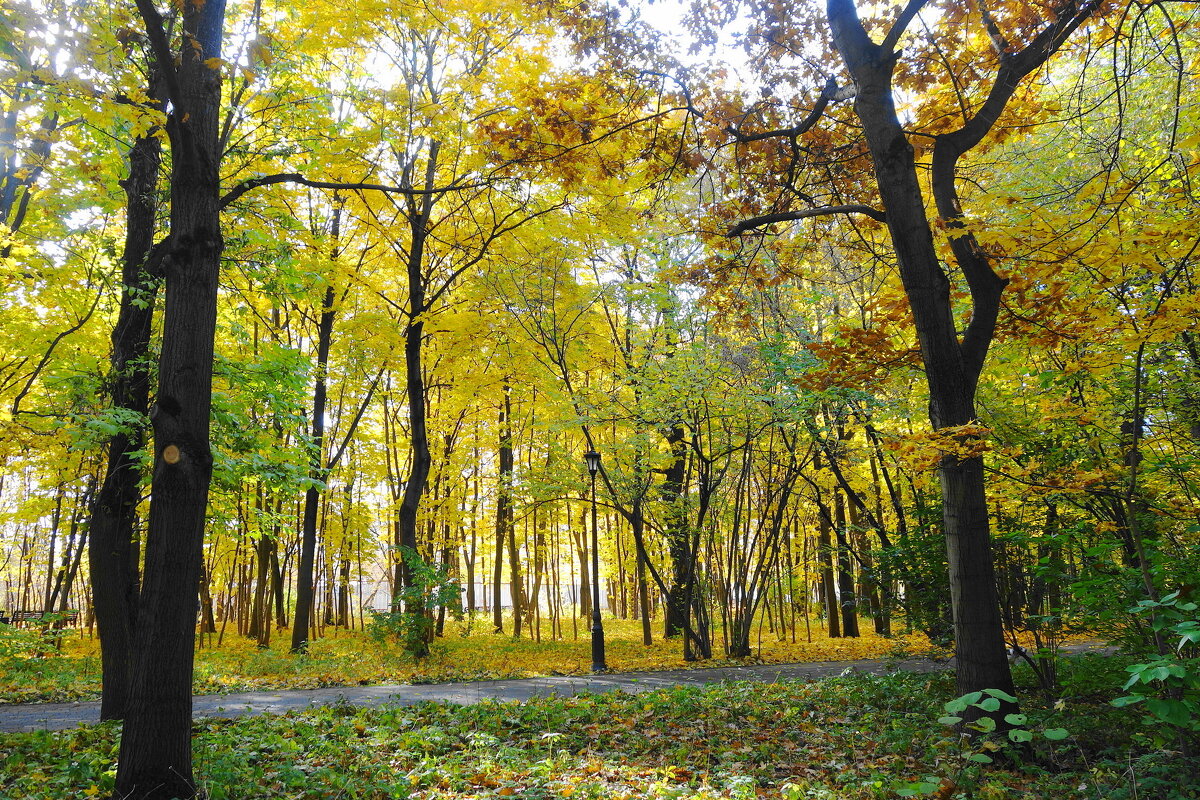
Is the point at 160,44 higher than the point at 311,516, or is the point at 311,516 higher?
the point at 160,44

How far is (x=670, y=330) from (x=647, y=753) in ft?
31.7

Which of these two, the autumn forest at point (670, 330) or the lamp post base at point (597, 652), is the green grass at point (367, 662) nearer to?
the autumn forest at point (670, 330)

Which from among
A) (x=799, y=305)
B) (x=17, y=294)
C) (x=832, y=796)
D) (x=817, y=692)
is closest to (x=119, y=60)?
(x=832, y=796)

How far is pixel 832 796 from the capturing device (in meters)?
3.99

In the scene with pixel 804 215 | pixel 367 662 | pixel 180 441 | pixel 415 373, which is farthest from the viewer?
pixel 415 373

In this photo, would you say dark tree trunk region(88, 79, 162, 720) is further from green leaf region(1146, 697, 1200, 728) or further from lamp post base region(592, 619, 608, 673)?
green leaf region(1146, 697, 1200, 728)

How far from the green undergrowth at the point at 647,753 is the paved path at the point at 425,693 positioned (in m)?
1.30

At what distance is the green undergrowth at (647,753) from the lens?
4238mm

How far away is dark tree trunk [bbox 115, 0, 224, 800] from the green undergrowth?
448 millimetres

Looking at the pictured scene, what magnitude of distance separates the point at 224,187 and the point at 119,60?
3.63 meters

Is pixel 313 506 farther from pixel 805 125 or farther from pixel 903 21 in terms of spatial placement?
pixel 903 21

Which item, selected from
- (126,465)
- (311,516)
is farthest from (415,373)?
(126,465)

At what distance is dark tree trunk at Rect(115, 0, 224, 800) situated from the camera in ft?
14.1

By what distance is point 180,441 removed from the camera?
4.55 m
